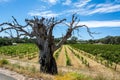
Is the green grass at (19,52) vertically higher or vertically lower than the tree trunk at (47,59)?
lower

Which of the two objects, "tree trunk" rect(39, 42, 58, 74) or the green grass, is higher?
"tree trunk" rect(39, 42, 58, 74)

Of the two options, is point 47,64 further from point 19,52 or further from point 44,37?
point 19,52

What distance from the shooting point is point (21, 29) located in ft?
64.2

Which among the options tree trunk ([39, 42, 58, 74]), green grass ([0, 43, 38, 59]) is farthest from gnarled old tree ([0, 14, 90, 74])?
green grass ([0, 43, 38, 59])

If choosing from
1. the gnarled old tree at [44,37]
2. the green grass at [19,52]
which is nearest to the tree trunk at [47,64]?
the gnarled old tree at [44,37]

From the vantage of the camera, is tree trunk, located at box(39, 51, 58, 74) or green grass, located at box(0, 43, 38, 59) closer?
tree trunk, located at box(39, 51, 58, 74)

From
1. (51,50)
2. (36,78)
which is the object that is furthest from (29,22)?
(36,78)

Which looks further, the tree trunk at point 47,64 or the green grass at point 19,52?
the green grass at point 19,52

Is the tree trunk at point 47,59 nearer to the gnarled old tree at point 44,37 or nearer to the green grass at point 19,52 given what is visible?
the gnarled old tree at point 44,37

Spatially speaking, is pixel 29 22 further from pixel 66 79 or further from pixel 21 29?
pixel 66 79

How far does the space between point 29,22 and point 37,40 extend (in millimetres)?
1418

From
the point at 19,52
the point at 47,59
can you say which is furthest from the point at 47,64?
the point at 19,52

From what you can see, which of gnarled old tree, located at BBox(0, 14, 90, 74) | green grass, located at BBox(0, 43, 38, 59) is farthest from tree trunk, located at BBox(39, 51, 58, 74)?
green grass, located at BBox(0, 43, 38, 59)

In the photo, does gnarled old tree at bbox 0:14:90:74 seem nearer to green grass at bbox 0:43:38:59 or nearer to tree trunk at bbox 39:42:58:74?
tree trunk at bbox 39:42:58:74
